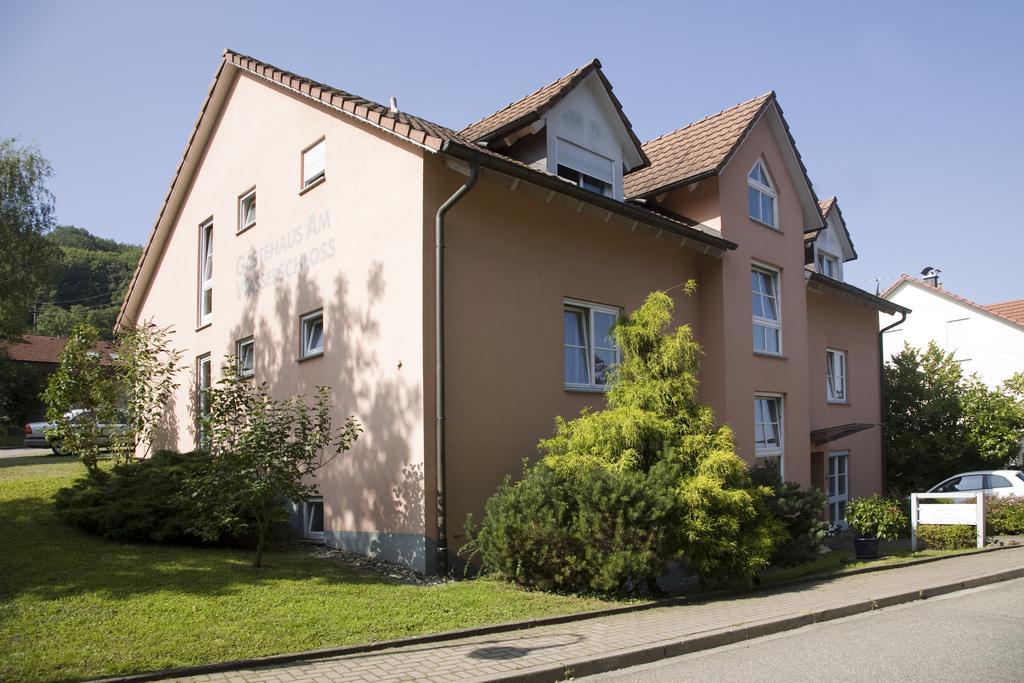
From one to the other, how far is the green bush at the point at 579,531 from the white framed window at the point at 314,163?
639 cm

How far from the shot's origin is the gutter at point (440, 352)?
9617 mm

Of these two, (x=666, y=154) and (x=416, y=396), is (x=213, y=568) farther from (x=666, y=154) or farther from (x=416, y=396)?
(x=666, y=154)

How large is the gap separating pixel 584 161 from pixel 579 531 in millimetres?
7100

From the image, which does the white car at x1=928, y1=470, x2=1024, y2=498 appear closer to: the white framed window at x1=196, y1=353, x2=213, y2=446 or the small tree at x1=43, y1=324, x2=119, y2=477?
the white framed window at x1=196, y1=353, x2=213, y2=446

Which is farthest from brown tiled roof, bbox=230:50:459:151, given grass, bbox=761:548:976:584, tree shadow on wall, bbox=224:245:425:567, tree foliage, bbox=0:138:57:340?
tree foliage, bbox=0:138:57:340

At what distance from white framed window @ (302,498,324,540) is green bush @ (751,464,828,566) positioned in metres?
6.51

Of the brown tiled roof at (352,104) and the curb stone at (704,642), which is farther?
the brown tiled roof at (352,104)

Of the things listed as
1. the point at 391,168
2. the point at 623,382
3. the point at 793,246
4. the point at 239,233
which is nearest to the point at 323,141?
the point at 391,168

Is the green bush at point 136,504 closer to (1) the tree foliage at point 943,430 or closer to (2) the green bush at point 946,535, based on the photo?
(2) the green bush at point 946,535

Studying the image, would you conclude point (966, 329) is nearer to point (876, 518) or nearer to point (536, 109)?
point (876, 518)

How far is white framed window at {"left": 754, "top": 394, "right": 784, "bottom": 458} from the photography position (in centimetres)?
1548

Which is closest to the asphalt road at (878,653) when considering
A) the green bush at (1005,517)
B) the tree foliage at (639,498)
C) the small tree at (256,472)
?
the tree foliage at (639,498)

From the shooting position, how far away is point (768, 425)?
625 inches

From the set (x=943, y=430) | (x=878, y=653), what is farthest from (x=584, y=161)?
(x=943, y=430)
